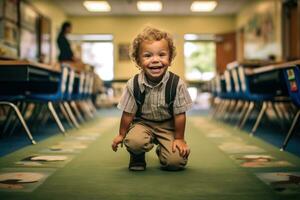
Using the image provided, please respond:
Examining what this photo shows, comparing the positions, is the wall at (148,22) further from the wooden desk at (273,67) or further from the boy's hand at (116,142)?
the boy's hand at (116,142)

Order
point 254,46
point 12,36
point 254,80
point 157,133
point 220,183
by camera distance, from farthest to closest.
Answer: point 254,46 < point 12,36 < point 254,80 < point 157,133 < point 220,183

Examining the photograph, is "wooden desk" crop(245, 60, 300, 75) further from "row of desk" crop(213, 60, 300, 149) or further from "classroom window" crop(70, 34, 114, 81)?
"classroom window" crop(70, 34, 114, 81)

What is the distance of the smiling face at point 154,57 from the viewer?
207cm

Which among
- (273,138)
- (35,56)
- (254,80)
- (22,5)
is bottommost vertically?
(273,138)

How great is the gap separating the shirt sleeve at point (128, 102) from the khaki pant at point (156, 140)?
114mm

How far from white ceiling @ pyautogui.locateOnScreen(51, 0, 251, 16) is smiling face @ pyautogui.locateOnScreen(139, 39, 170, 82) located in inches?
341

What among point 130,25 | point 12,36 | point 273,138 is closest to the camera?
point 273,138

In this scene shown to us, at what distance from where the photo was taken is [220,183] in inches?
72.5

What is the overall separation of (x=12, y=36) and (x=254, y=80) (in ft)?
15.8

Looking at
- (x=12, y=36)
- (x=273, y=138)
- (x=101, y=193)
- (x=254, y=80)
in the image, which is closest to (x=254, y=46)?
(x=254, y=80)

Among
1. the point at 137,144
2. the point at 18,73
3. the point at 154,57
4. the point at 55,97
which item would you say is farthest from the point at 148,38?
the point at 55,97

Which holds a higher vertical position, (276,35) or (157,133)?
(276,35)

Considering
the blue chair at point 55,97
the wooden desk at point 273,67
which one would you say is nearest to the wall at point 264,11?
the wooden desk at point 273,67

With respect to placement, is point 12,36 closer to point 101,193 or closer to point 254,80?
point 254,80
